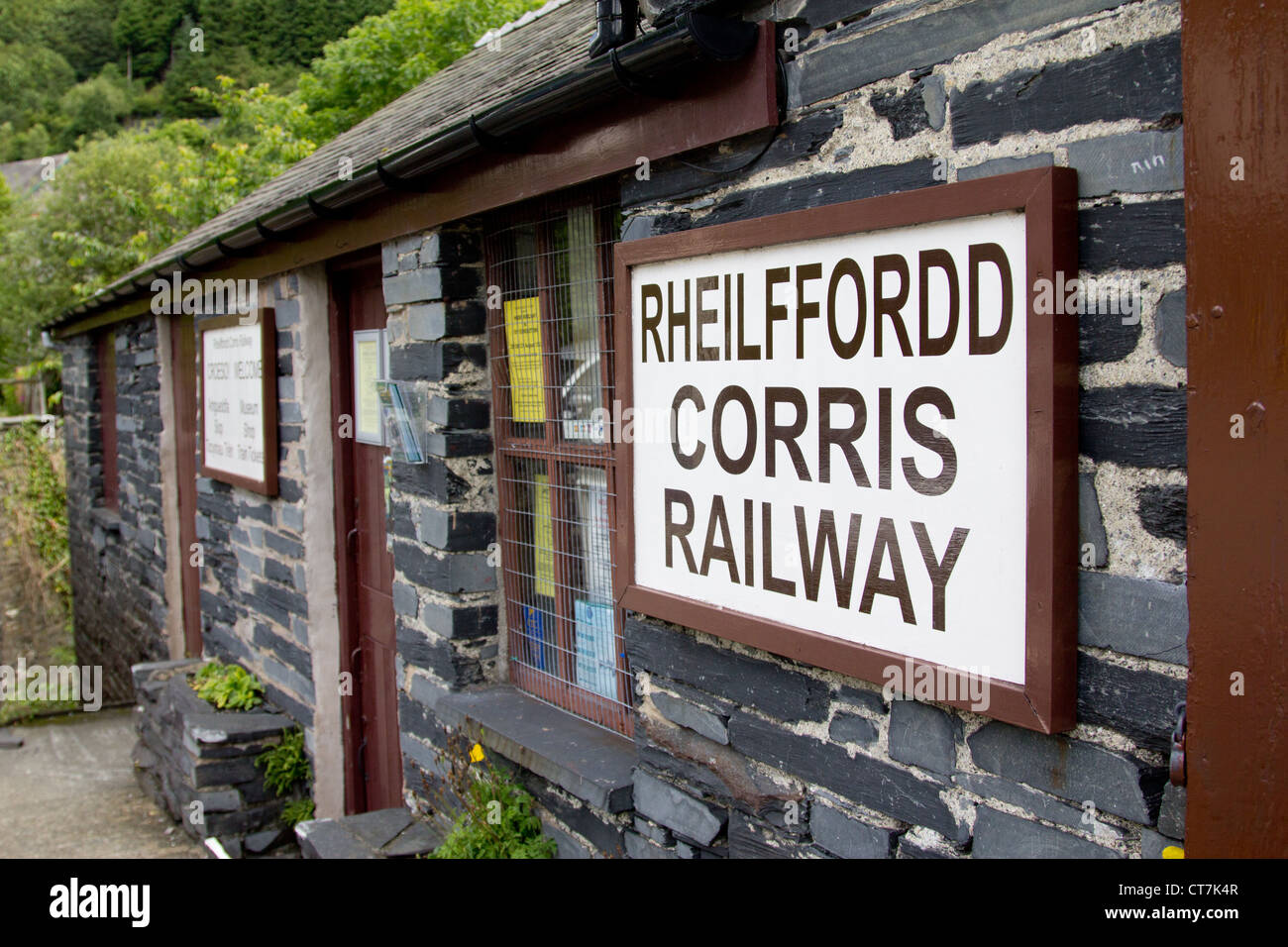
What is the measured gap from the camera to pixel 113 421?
1033cm

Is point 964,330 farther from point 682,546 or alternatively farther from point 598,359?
point 598,359

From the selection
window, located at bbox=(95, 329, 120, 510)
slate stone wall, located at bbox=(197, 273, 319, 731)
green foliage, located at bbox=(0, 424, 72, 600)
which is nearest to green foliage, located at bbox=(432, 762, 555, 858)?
slate stone wall, located at bbox=(197, 273, 319, 731)

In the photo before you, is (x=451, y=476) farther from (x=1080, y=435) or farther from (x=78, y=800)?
(x=78, y=800)

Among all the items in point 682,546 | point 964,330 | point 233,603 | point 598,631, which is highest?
point 964,330

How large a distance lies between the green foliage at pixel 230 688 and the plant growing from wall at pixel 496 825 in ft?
9.11

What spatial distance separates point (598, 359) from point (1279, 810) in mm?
2262

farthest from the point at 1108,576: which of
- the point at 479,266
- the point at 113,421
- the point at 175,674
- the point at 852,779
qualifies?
the point at 113,421

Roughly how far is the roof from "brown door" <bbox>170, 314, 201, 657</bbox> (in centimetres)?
63

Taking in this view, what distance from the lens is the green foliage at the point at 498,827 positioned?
11.2ft

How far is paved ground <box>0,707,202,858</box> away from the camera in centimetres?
556

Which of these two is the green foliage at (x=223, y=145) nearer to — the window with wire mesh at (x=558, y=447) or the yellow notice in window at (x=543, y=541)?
the window with wire mesh at (x=558, y=447)

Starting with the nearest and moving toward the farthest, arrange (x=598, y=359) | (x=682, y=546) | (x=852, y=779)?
1. (x=852, y=779)
2. (x=682, y=546)
3. (x=598, y=359)

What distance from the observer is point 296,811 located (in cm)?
554
